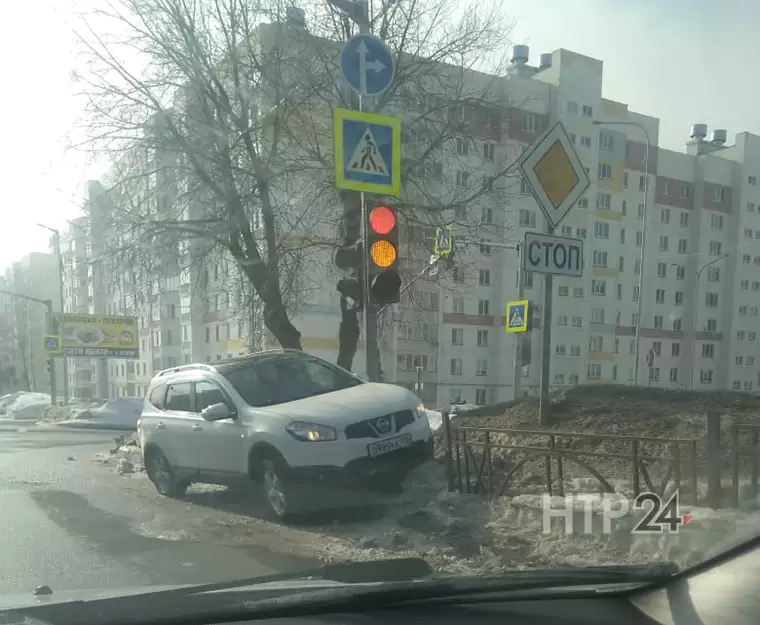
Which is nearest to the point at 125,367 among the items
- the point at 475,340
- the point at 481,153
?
the point at 475,340

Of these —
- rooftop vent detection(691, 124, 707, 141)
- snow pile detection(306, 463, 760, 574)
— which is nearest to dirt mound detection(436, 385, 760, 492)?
snow pile detection(306, 463, 760, 574)

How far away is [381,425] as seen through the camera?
24.4 ft

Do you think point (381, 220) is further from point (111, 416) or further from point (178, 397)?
point (111, 416)

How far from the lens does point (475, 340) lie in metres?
34.8

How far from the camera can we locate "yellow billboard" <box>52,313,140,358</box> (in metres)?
42.5

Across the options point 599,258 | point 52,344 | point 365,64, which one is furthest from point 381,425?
point 52,344

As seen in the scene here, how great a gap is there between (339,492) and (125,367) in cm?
5958

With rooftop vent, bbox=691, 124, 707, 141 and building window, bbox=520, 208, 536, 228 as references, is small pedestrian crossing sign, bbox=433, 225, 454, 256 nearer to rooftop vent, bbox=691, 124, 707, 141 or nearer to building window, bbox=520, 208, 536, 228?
building window, bbox=520, 208, 536, 228

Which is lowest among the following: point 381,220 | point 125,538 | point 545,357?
point 125,538

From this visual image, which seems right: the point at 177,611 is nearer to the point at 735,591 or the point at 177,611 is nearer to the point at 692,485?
the point at 735,591

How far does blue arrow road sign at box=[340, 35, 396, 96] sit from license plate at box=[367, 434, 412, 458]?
4.26 metres

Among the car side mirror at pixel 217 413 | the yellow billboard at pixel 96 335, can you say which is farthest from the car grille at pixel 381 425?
the yellow billboard at pixel 96 335

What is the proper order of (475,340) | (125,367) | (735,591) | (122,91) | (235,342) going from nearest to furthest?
(735,591)
(122,91)
(475,340)
(235,342)
(125,367)

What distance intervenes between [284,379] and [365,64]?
158 inches
